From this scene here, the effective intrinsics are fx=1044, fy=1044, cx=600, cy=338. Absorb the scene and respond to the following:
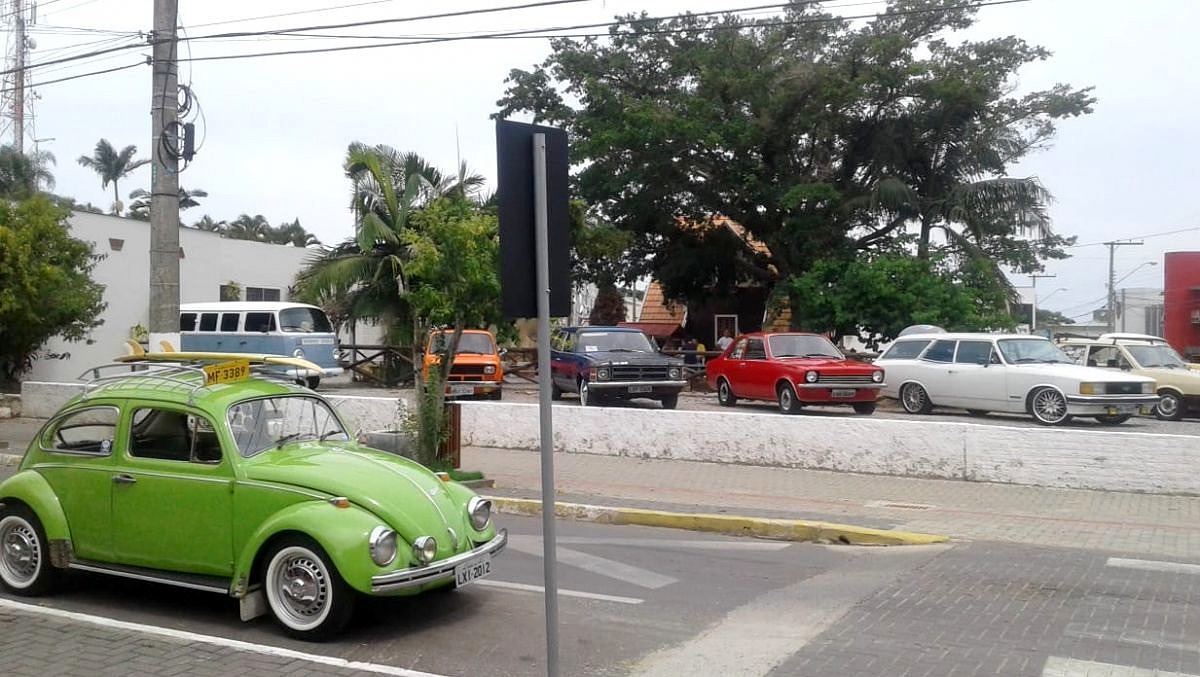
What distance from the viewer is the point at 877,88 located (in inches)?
1125

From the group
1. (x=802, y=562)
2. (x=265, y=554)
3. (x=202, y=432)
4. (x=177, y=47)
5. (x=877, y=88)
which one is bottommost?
(x=802, y=562)

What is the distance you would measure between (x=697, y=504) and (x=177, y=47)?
33.3 ft

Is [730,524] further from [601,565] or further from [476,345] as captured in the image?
[476,345]

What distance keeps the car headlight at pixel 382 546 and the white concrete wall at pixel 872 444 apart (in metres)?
8.63

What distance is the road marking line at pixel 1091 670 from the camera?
5762mm

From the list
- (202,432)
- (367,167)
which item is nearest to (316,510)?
(202,432)

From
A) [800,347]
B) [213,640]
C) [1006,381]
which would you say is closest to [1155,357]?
[1006,381]

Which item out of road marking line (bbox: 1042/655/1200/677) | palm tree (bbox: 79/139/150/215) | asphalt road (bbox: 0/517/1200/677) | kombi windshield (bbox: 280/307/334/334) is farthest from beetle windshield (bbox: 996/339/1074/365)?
palm tree (bbox: 79/139/150/215)

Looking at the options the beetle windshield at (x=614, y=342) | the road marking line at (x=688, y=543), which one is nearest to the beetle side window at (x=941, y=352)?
the beetle windshield at (x=614, y=342)

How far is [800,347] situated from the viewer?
66.3ft

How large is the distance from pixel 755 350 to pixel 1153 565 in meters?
12.3

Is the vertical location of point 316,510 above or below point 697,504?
above

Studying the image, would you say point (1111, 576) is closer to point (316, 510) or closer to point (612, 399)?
point (316, 510)

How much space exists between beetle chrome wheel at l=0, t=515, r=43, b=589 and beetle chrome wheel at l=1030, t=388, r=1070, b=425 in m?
15.6
